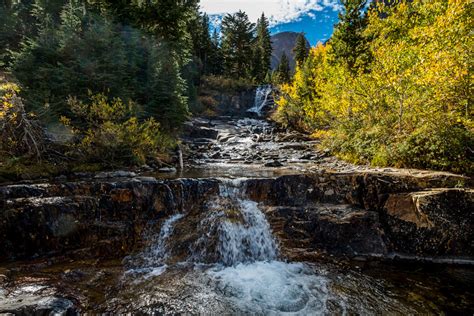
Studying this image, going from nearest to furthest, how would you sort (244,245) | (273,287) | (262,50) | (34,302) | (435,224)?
(34,302), (273,287), (435,224), (244,245), (262,50)

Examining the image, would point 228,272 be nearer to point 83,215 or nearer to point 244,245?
point 244,245

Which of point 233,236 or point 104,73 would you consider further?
point 104,73

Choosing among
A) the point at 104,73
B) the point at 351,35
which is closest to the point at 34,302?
the point at 104,73

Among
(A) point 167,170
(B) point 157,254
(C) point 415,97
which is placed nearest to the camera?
(B) point 157,254

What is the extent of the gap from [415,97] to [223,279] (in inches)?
363

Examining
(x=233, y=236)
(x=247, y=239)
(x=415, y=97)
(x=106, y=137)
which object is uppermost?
(x=415, y=97)

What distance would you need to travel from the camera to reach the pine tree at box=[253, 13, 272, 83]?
4734cm

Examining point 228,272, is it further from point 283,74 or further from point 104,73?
point 283,74

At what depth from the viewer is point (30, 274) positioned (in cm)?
532

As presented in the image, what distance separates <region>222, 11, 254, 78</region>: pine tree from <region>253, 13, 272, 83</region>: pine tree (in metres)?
2.25

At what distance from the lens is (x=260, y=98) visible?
3981cm

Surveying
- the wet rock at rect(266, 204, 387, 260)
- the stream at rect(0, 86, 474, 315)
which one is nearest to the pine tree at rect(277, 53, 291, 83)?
the stream at rect(0, 86, 474, 315)

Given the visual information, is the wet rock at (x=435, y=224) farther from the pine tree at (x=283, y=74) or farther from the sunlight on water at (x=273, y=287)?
the pine tree at (x=283, y=74)

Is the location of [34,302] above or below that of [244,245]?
above
